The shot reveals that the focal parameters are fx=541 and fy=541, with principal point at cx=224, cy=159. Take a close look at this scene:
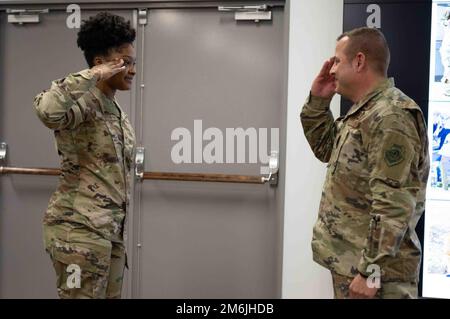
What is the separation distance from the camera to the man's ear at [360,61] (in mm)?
1827

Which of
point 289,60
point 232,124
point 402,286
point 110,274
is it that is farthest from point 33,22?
point 402,286

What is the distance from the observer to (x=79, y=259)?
1833 mm

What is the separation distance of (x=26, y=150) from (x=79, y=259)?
1.80m

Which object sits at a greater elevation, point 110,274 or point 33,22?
point 33,22

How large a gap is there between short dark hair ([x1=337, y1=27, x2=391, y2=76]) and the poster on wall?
3.35 feet

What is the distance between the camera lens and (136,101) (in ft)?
10.8

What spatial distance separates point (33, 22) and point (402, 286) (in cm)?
272

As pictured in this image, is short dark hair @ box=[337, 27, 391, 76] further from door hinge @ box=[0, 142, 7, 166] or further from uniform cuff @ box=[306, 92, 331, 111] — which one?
door hinge @ box=[0, 142, 7, 166]

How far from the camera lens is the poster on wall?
2713mm

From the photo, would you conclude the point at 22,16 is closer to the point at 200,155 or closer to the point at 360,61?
the point at 200,155

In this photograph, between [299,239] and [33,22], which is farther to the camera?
[33,22]

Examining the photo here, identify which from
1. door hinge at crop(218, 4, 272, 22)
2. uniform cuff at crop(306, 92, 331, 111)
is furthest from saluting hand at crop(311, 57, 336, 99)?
door hinge at crop(218, 4, 272, 22)

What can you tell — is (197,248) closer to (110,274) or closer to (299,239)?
(299,239)
